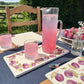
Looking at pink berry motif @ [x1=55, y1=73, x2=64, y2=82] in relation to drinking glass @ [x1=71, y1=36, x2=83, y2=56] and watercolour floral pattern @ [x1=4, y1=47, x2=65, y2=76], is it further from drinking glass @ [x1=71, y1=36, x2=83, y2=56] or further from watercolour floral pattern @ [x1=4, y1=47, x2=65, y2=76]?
drinking glass @ [x1=71, y1=36, x2=83, y2=56]

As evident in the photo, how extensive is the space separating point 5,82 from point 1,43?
382mm

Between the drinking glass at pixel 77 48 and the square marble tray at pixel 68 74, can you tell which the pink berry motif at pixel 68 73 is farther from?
the drinking glass at pixel 77 48

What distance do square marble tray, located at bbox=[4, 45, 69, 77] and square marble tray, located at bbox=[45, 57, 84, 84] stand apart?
0.38 ft

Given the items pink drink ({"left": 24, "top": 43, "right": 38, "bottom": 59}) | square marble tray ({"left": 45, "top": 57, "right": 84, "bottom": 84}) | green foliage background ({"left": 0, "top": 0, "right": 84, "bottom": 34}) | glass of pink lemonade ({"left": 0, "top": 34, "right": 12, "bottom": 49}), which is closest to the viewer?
square marble tray ({"left": 45, "top": 57, "right": 84, "bottom": 84})

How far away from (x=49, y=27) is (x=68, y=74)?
0.33m

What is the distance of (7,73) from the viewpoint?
480mm

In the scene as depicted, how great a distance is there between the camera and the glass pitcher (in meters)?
0.62

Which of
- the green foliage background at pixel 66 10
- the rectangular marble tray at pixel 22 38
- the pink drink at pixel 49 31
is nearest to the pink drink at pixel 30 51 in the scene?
the pink drink at pixel 49 31

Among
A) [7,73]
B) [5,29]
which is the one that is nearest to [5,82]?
[7,73]

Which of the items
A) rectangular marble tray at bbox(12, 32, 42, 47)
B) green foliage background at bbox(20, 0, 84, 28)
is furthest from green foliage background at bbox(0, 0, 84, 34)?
rectangular marble tray at bbox(12, 32, 42, 47)

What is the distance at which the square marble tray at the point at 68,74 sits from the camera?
1.34ft

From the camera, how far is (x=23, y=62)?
557 millimetres

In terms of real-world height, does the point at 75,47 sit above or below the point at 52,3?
below

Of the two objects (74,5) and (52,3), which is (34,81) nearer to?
(52,3)
